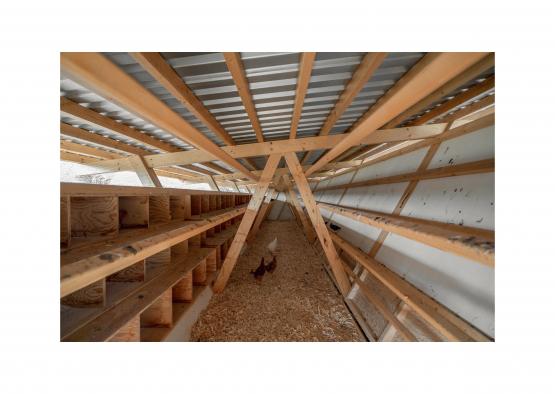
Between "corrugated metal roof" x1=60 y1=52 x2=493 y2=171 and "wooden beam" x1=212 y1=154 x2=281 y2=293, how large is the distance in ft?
1.37

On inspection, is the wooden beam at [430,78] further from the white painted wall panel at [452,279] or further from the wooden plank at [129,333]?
the wooden plank at [129,333]

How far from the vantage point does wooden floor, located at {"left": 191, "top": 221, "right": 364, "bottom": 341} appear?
66.2 inches

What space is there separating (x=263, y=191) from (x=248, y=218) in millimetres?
318

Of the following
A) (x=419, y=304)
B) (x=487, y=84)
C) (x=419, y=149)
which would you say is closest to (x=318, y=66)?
(x=487, y=84)

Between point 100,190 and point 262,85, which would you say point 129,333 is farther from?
point 262,85

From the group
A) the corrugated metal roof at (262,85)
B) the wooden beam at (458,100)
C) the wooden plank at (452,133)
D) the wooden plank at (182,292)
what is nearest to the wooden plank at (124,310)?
the wooden plank at (182,292)

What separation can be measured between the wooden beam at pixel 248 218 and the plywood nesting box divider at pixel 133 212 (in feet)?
2.84

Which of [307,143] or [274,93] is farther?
[307,143]

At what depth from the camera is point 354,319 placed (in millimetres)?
1821

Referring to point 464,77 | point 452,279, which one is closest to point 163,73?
point 464,77

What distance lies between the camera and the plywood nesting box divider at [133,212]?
50.8 inches

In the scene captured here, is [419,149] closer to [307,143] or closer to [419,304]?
[307,143]

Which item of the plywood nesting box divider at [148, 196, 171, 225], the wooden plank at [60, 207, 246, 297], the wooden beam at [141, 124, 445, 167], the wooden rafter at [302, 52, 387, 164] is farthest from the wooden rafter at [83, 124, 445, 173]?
the wooden plank at [60, 207, 246, 297]

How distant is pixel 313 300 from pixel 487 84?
2.26 m
